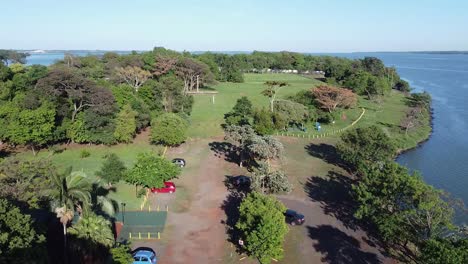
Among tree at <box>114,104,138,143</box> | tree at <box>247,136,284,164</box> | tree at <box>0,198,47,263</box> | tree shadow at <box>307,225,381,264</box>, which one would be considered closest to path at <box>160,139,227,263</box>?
tree at <box>247,136,284,164</box>

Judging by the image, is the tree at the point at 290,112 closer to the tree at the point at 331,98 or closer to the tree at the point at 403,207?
the tree at the point at 331,98

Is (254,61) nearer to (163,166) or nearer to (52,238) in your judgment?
(163,166)

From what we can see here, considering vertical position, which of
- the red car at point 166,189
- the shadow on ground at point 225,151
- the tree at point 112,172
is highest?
the tree at point 112,172

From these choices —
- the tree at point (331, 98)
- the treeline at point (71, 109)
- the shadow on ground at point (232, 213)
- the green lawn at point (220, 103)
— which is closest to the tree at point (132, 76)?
the green lawn at point (220, 103)

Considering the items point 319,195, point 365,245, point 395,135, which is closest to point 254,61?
point 395,135

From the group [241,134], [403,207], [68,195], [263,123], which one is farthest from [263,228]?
[263,123]

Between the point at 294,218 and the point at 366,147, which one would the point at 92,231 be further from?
the point at 366,147

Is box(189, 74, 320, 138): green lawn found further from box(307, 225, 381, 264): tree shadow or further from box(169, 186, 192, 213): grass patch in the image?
box(307, 225, 381, 264): tree shadow
